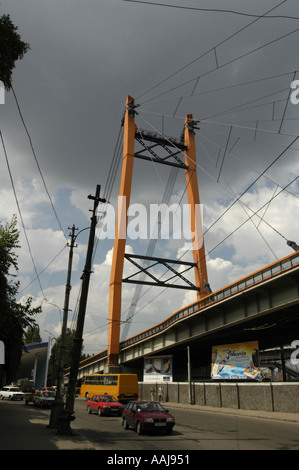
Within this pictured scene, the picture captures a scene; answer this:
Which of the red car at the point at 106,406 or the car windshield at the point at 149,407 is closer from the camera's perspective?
the car windshield at the point at 149,407

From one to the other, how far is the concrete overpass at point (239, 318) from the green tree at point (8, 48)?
17586 millimetres

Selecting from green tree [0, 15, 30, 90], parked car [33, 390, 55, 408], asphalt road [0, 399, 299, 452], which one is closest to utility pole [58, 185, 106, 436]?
asphalt road [0, 399, 299, 452]

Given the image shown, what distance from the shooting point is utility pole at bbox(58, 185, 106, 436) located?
11.9 m

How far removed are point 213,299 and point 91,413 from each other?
12298mm

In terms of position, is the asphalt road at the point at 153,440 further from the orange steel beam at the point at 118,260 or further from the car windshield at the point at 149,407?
the orange steel beam at the point at 118,260

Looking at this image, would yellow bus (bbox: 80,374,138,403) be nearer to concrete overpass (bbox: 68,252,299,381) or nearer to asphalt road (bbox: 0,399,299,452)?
concrete overpass (bbox: 68,252,299,381)

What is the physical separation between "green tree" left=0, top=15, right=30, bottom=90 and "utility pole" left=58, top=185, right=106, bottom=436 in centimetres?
681

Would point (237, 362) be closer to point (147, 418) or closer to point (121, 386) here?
point (121, 386)

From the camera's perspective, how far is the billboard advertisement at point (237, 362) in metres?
28.1

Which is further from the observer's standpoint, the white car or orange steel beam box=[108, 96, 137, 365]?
the white car

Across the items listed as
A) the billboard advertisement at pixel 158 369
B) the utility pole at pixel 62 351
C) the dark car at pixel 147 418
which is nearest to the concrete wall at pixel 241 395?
the billboard advertisement at pixel 158 369

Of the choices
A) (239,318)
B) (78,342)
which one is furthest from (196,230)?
(78,342)

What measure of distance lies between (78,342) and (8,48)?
9658mm
